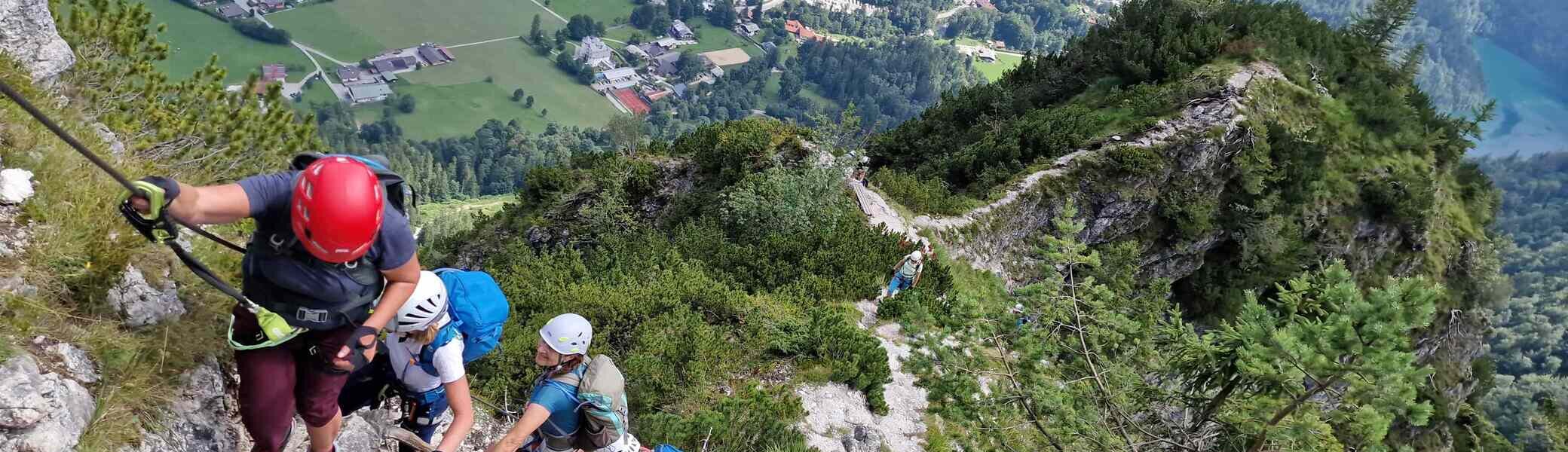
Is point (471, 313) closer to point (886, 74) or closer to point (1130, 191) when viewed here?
point (1130, 191)

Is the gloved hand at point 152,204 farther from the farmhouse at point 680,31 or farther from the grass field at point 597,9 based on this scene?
the grass field at point 597,9

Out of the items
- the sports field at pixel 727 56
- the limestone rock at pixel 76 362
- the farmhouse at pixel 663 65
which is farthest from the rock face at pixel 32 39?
the sports field at pixel 727 56

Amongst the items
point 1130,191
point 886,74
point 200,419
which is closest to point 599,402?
point 200,419

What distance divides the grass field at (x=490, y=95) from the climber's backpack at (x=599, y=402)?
380 ft

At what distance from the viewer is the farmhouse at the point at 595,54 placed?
13675 centimetres

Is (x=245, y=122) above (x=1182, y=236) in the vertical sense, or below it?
above

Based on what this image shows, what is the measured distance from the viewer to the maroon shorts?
410 cm

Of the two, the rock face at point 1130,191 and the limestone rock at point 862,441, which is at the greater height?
the limestone rock at point 862,441

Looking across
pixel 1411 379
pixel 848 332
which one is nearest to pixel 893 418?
pixel 848 332

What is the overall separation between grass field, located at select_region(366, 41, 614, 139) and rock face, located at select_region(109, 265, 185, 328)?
115m

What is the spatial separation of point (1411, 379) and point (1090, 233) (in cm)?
1898

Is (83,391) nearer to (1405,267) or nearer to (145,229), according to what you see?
(145,229)

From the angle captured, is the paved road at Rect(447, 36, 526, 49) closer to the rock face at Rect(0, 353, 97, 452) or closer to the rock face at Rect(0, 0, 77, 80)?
the rock face at Rect(0, 0, 77, 80)

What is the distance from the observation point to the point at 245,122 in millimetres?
11047
